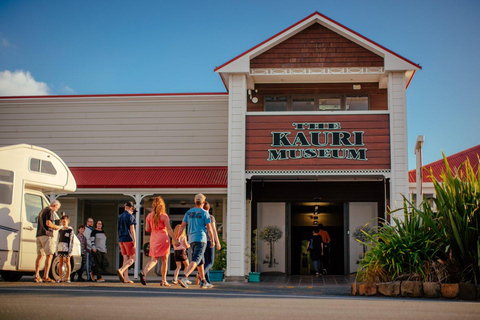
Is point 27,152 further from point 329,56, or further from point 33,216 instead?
point 329,56

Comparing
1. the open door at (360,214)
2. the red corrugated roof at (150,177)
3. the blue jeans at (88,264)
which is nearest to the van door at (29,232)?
the blue jeans at (88,264)

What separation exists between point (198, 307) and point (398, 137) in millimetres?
10530

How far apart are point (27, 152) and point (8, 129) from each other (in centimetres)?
750

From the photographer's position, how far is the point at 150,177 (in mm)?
18406

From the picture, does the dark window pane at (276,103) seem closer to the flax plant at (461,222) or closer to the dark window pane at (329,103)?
the dark window pane at (329,103)

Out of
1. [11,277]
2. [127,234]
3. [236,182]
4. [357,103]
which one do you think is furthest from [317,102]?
[11,277]

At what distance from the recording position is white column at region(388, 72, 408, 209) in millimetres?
16641

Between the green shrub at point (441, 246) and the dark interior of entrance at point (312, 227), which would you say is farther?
the dark interior of entrance at point (312, 227)

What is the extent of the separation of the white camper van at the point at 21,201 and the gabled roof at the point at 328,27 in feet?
18.8

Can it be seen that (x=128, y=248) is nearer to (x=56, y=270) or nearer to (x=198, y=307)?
(x=56, y=270)

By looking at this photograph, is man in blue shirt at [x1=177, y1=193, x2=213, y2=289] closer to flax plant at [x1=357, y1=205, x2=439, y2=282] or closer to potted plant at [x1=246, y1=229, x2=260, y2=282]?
flax plant at [x1=357, y1=205, x2=439, y2=282]

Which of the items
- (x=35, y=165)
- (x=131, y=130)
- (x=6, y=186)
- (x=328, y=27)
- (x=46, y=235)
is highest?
(x=328, y=27)

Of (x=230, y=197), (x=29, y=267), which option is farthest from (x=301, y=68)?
(x=29, y=267)

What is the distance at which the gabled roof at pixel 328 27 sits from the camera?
55.7 ft
